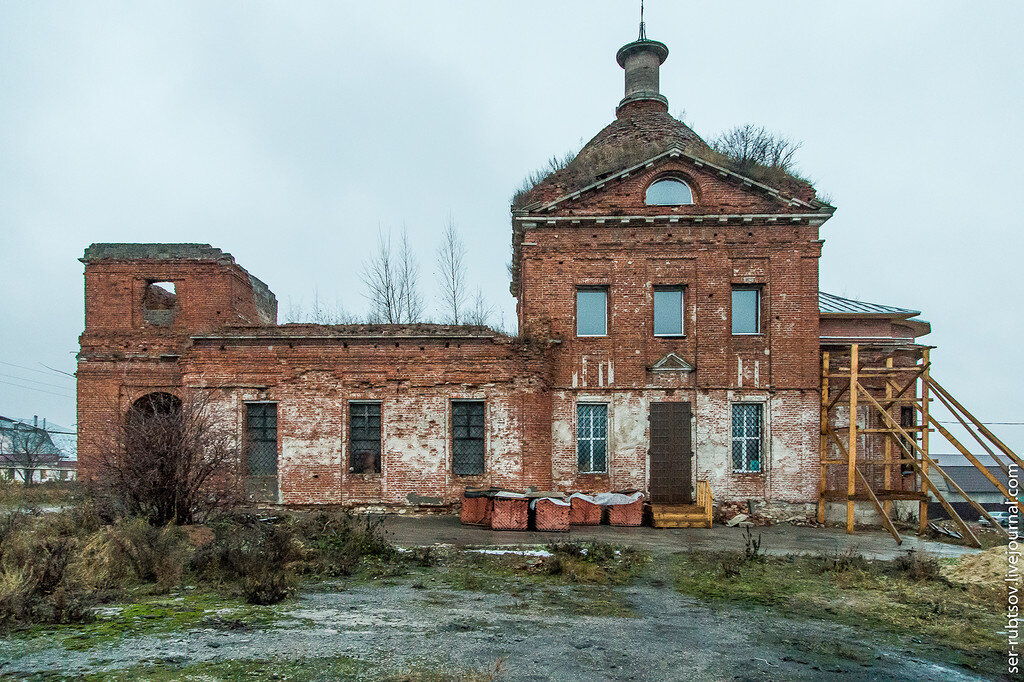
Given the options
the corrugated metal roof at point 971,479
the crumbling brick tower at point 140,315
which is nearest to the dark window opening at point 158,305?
the crumbling brick tower at point 140,315

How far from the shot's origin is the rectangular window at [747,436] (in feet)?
56.0

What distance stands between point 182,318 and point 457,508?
10955 millimetres

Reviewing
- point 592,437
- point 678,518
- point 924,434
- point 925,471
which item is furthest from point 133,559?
point 924,434

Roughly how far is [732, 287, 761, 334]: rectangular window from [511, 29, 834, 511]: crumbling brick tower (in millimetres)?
38

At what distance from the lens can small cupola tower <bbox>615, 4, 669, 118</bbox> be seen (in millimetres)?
21891

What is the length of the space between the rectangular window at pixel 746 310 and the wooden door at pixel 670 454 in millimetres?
2616

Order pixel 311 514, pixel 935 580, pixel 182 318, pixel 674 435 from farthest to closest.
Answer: pixel 182 318 < pixel 674 435 < pixel 311 514 < pixel 935 580

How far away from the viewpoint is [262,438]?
55.3 feet

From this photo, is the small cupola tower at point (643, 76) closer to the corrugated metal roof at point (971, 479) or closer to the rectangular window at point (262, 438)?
the rectangular window at point (262, 438)

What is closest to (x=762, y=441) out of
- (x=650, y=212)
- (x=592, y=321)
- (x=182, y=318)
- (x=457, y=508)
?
(x=592, y=321)

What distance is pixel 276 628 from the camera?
22.2 ft

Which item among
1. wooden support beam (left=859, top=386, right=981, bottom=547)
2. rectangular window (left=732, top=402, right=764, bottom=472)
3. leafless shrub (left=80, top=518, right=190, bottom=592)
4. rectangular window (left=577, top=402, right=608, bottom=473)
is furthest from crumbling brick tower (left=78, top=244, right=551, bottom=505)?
wooden support beam (left=859, top=386, right=981, bottom=547)

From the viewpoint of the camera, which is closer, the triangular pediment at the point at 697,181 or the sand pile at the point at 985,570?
the sand pile at the point at 985,570

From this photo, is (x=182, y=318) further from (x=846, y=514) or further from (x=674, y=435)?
(x=846, y=514)
